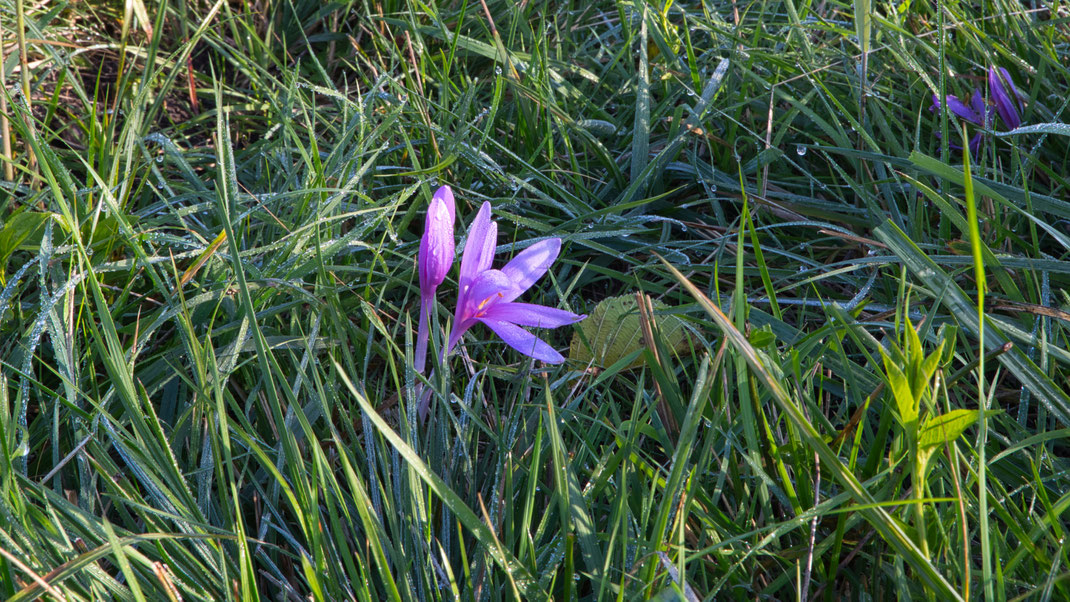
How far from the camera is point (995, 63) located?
1920 millimetres

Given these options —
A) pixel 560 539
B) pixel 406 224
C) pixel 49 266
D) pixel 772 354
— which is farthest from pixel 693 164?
pixel 49 266

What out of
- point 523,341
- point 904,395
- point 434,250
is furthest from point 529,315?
point 904,395

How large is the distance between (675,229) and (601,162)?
23cm

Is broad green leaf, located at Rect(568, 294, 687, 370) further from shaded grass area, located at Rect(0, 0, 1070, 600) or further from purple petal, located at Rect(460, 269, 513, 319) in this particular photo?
purple petal, located at Rect(460, 269, 513, 319)

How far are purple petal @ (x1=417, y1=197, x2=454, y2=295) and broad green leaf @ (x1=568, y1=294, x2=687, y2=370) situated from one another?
315 millimetres

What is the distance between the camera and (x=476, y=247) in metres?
1.23

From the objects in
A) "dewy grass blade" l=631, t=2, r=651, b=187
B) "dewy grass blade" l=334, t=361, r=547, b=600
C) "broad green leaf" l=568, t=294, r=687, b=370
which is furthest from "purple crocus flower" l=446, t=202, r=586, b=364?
"dewy grass blade" l=631, t=2, r=651, b=187

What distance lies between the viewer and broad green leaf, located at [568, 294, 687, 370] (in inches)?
57.1

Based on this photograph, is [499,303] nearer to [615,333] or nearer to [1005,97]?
[615,333]

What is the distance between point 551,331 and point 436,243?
0.43 m

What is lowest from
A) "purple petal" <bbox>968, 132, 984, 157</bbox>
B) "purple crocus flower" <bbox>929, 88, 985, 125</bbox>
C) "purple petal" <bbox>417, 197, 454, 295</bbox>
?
"purple petal" <bbox>968, 132, 984, 157</bbox>

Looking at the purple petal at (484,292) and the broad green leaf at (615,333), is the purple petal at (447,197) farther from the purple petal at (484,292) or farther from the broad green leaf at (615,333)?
the broad green leaf at (615,333)

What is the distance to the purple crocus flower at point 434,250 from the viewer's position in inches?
46.4

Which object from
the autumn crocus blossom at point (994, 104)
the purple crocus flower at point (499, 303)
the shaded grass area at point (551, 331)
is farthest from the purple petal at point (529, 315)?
the autumn crocus blossom at point (994, 104)
